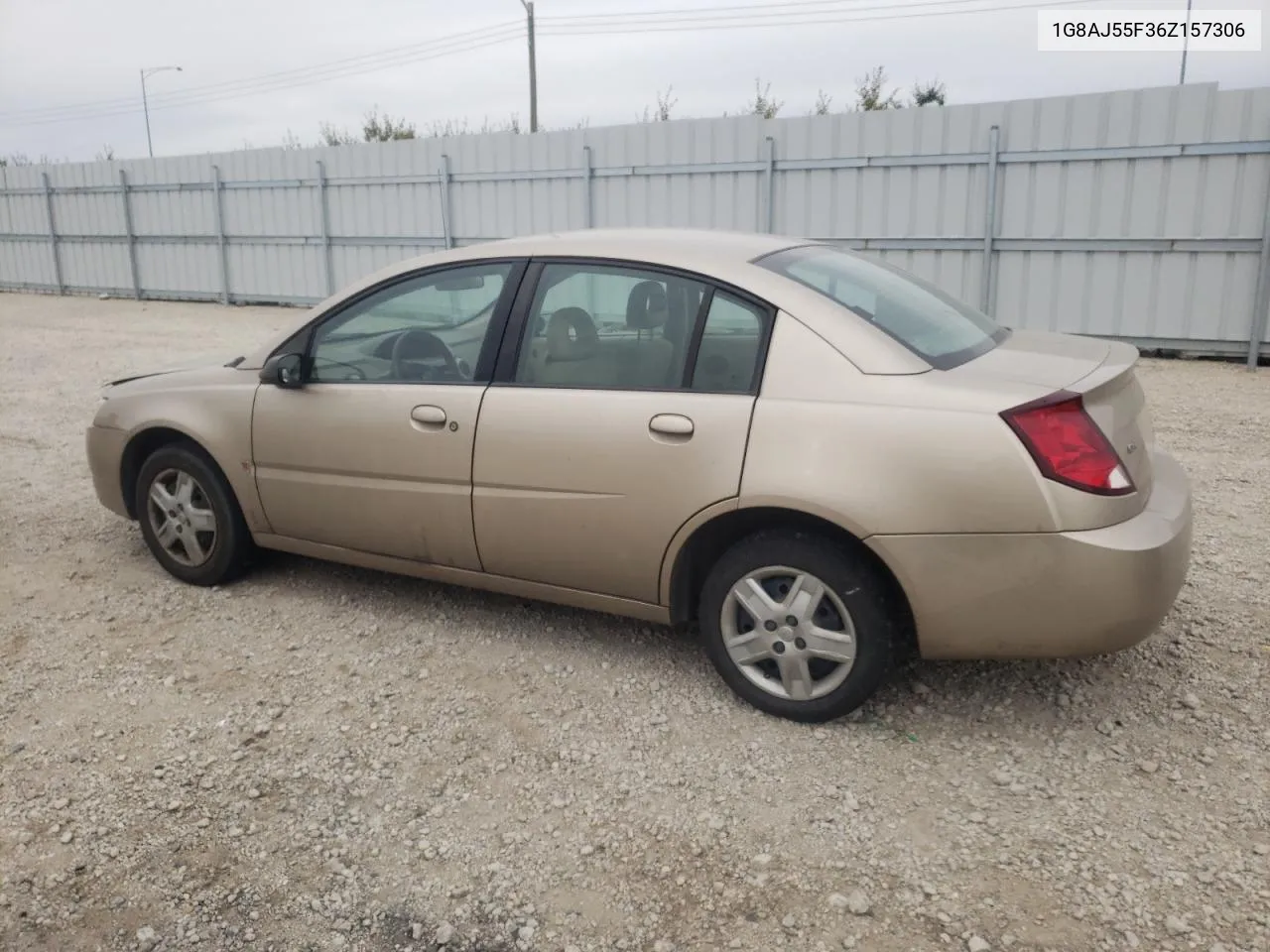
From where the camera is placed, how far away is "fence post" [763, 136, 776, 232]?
12211 millimetres

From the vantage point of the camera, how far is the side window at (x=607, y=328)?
3.43 meters

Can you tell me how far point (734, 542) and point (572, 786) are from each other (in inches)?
37.0

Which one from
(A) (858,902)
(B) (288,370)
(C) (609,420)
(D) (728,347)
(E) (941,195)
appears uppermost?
(E) (941,195)

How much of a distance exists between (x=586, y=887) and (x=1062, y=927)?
114cm

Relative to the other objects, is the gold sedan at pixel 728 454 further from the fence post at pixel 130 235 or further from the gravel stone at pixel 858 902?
the fence post at pixel 130 235

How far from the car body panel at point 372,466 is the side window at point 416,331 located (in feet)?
0.24

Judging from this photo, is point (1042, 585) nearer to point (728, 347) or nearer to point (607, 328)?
point (728, 347)

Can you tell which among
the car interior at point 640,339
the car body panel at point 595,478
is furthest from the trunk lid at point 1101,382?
the car body panel at point 595,478

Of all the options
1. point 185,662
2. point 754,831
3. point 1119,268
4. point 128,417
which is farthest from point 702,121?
point 754,831

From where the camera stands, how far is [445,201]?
15.3 metres

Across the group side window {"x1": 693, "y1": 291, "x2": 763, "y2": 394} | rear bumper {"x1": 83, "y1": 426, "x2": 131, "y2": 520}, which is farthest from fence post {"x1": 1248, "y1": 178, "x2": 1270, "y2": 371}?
rear bumper {"x1": 83, "y1": 426, "x2": 131, "y2": 520}

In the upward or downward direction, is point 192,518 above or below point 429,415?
below

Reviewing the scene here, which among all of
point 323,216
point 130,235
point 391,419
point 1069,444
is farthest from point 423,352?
point 130,235

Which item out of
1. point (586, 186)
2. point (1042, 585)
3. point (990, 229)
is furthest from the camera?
point (586, 186)
